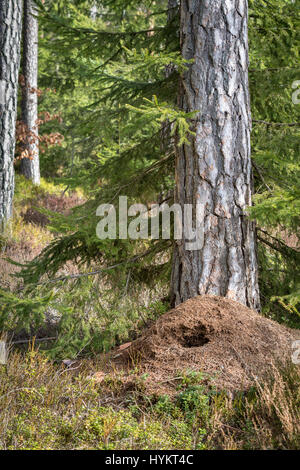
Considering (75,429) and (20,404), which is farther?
(20,404)

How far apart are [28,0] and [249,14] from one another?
9112mm

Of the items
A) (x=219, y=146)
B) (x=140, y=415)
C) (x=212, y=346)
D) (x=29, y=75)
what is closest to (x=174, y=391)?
(x=140, y=415)

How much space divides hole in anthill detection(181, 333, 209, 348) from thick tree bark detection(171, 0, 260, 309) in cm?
46

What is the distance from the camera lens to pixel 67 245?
489 centimetres

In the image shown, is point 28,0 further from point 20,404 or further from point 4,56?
point 20,404

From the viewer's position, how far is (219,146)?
4.18 metres

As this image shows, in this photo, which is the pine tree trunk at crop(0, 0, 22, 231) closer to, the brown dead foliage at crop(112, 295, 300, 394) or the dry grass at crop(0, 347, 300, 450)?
the brown dead foliage at crop(112, 295, 300, 394)

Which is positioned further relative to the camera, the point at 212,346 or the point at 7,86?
the point at 7,86

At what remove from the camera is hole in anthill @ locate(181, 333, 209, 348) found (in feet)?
13.0

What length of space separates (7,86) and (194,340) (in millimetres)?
5959

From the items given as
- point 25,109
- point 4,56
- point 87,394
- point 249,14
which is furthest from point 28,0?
point 87,394

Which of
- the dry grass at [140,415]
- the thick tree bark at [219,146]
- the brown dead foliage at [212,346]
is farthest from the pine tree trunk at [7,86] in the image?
the dry grass at [140,415]

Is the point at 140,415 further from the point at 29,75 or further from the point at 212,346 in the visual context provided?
the point at 29,75

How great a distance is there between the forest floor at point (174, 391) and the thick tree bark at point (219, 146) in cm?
31
